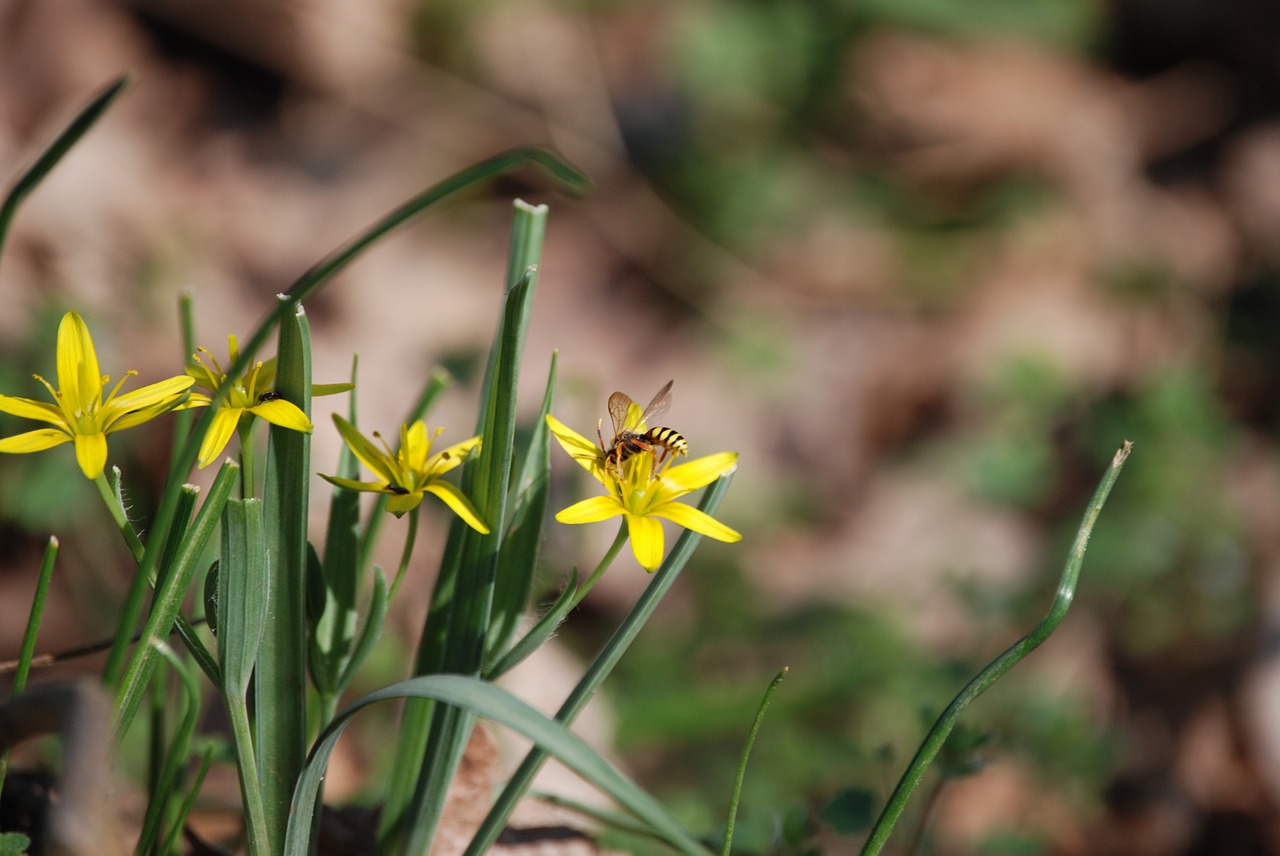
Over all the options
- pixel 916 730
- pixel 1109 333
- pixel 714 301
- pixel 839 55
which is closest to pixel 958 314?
pixel 1109 333

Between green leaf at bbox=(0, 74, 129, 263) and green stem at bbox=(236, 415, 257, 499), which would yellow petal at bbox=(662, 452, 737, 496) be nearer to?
green stem at bbox=(236, 415, 257, 499)

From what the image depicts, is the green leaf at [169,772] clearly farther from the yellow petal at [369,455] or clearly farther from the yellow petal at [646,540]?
the yellow petal at [646,540]

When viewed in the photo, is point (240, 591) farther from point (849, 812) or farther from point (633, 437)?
point (849, 812)

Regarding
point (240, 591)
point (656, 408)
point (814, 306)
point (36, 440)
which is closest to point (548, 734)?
point (240, 591)

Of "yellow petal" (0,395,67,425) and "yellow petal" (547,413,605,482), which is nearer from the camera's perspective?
"yellow petal" (0,395,67,425)

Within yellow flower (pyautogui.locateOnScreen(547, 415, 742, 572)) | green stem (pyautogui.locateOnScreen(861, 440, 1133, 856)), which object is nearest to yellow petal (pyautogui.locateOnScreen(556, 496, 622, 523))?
yellow flower (pyautogui.locateOnScreen(547, 415, 742, 572))

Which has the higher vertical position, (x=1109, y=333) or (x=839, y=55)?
(x=839, y=55)

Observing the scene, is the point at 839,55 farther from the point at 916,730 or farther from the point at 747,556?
the point at 916,730

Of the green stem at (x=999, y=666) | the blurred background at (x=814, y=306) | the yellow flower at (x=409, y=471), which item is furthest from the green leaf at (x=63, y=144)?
the blurred background at (x=814, y=306)
